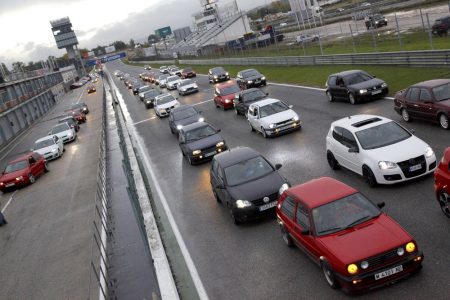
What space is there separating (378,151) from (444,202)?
10.2ft

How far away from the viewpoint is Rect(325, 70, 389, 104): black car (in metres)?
23.6

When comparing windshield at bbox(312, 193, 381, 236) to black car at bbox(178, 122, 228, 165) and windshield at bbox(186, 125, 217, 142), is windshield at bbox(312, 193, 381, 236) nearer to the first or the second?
black car at bbox(178, 122, 228, 165)

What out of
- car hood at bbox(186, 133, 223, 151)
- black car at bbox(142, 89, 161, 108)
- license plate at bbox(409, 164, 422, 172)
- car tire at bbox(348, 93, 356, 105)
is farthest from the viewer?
black car at bbox(142, 89, 161, 108)

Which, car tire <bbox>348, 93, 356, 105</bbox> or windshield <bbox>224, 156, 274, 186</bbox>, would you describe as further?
car tire <bbox>348, 93, 356, 105</bbox>

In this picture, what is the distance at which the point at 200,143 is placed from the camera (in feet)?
68.4

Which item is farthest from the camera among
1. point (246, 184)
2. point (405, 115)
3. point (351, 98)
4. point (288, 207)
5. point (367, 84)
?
point (351, 98)

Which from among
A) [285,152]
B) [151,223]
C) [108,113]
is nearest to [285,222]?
[151,223]

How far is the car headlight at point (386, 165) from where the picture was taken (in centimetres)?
1266

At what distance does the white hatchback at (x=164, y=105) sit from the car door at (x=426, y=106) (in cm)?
2153

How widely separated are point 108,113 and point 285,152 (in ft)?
123

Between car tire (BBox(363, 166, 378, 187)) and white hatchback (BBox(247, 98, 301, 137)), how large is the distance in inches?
330

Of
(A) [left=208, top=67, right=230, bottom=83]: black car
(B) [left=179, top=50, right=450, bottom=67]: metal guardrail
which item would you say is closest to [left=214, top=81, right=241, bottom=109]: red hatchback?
(B) [left=179, top=50, right=450, bottom=67]: metal guardrail

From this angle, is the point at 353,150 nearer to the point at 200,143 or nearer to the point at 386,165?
the point at 386,165

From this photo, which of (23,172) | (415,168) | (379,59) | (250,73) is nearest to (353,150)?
(415,168)
